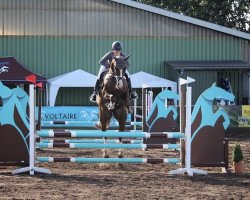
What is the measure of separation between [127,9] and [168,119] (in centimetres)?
2052

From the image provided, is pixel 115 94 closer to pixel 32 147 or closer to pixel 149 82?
pixel 32 147

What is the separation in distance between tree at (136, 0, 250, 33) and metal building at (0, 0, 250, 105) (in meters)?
14.6

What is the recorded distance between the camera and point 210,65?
3444 centimetres

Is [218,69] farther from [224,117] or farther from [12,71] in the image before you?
[224,117]

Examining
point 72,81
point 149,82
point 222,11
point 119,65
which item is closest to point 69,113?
point 72,81

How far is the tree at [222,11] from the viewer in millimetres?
50781

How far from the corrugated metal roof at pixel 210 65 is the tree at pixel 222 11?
15.2m

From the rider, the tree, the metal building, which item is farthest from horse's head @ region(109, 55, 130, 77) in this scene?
the tree

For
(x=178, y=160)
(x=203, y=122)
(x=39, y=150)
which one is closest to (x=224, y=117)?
(x=203, y=122)

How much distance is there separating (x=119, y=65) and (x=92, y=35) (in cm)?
2396

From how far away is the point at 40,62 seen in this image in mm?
36156

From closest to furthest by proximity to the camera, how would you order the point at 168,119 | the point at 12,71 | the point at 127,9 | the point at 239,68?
the point at 168,119 < the point at 12,71 < the point at 239,68 < the point at 127,9

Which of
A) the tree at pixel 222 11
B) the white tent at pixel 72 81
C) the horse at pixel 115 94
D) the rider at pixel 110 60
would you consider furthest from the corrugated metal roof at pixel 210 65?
the horse at pixel 115 94

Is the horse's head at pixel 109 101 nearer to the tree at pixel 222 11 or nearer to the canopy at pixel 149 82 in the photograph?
the canopy at pixel 149 82
